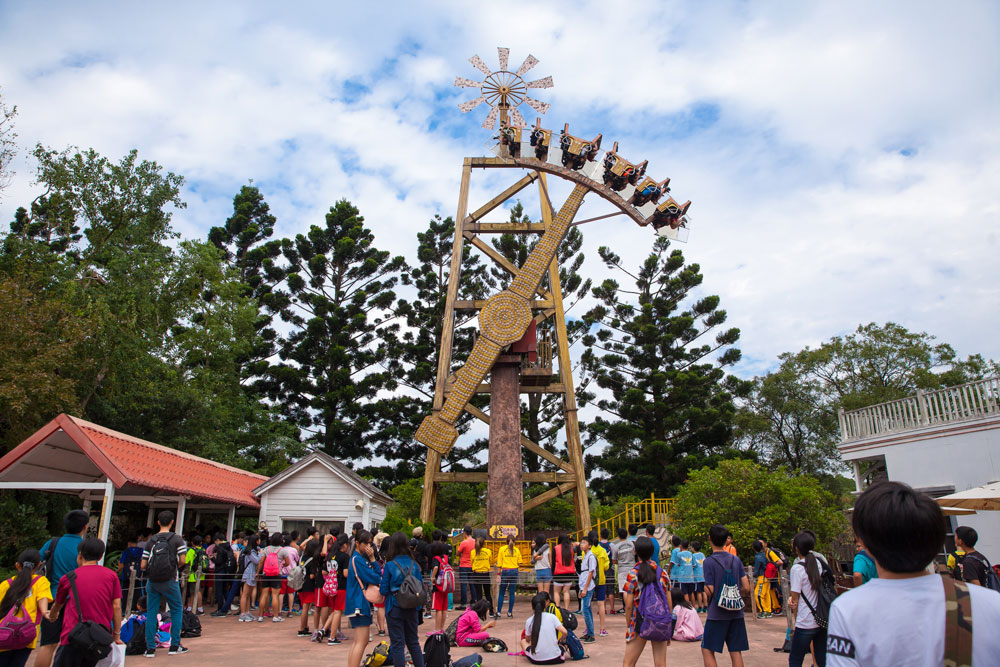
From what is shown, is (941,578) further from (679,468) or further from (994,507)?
(679,468)

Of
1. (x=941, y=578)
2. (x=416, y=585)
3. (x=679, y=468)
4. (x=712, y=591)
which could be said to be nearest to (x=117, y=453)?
(x=416, y=585)

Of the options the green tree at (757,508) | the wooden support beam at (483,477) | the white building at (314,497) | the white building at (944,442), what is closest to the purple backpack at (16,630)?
the white building at (314,497)

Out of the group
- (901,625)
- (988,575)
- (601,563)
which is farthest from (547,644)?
(901,625)

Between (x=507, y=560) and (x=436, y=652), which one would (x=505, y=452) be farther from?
(x=436, y=652)

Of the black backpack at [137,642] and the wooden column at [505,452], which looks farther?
the wooden column at [505,452]

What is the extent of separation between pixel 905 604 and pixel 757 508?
42.2ft

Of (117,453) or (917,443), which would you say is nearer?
(117,453)

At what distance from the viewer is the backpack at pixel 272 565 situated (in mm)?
A: 10133

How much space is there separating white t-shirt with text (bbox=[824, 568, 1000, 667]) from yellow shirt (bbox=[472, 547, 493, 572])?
9.27m

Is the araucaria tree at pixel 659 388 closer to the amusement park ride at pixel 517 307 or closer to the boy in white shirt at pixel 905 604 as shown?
the amusement park ride at pixel 517 307

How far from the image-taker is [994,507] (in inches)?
305

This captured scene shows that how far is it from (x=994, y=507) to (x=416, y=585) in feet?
21.9

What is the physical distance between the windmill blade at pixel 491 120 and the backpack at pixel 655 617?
1478cm

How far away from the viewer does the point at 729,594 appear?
530 cm
